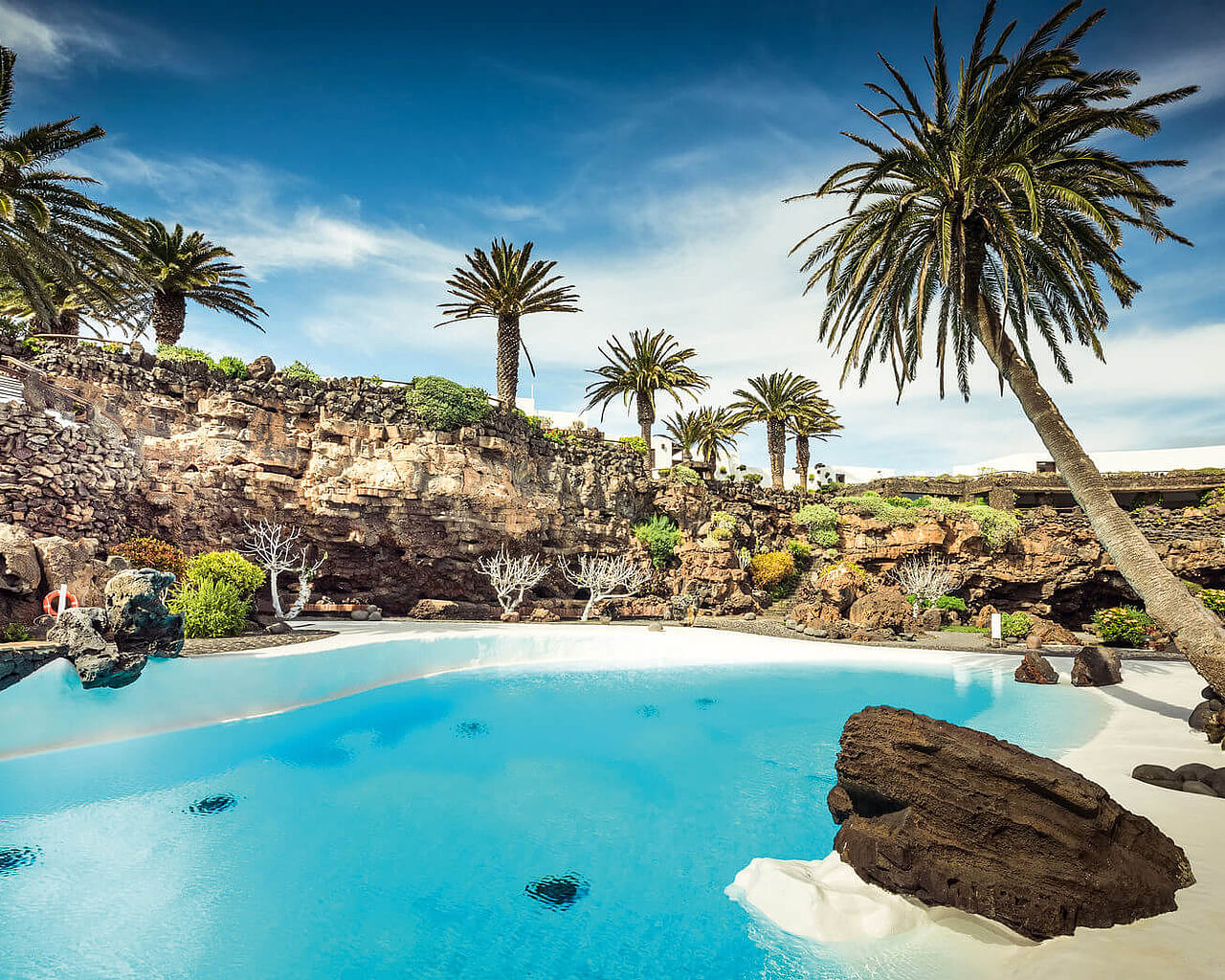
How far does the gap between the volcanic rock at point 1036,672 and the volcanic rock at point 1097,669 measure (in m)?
0.44

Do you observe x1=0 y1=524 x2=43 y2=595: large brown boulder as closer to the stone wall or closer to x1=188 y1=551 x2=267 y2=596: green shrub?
x1=188 y1=551 x2=267 y2=596: green shrub

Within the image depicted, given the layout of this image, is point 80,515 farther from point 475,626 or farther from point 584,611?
point 584,611

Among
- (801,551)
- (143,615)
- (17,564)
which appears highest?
(17,564)

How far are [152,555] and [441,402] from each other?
10.8 meters

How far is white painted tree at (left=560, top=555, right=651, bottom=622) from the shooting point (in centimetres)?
2478

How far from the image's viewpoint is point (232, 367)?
20.8m

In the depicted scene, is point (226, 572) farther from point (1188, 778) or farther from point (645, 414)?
point (645, 414)

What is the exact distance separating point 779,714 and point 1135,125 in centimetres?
1209

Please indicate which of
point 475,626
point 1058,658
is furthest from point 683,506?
point 1058,658

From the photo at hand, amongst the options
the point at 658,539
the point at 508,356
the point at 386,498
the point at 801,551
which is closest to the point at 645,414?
the point at 658,539

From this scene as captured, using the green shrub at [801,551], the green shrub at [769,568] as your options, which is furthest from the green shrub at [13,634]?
Answer: the green shrub at [801,551]

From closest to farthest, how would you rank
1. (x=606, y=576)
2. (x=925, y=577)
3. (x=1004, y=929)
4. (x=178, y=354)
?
(x=1004, y=929) < (x=178, y=354) < (x=925, y=577) < (x=606, y=576)

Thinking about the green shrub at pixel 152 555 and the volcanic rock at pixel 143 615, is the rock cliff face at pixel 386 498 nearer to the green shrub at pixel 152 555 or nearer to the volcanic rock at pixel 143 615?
the green shrub at pixel 152 555

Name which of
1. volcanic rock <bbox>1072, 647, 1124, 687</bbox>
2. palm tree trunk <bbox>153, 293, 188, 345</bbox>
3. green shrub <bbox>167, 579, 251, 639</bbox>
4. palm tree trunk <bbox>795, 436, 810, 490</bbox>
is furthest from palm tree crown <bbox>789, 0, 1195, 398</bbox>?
palm tree trunk <bbox>795, 436, 810, 490</bbox>
